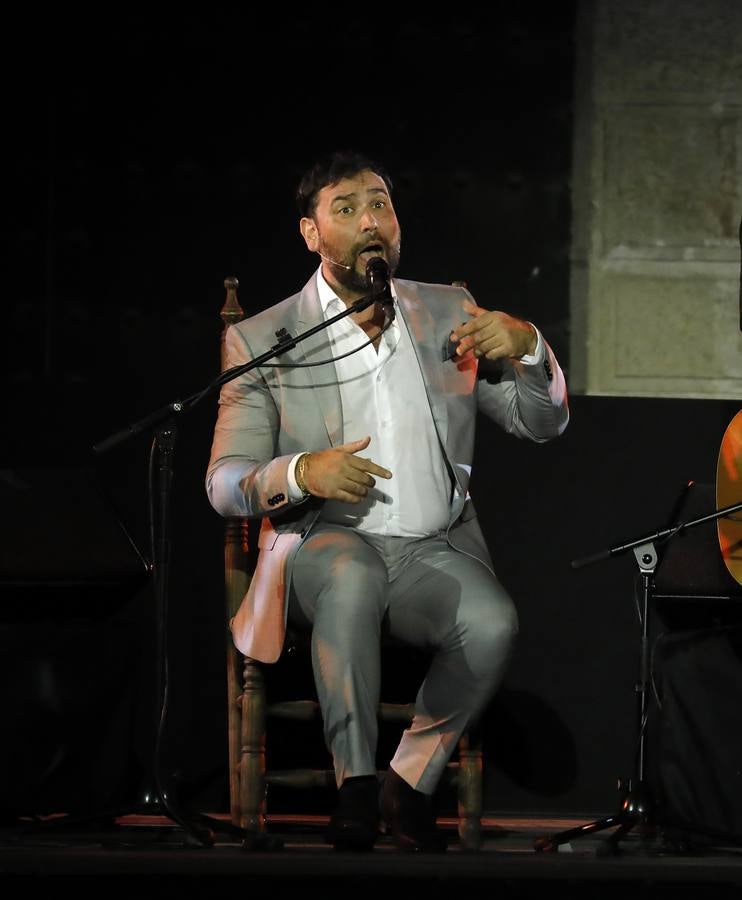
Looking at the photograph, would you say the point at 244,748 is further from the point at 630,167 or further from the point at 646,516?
the point at 630,167

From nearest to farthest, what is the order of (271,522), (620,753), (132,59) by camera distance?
(271,522) < (620,753) < (132,59)

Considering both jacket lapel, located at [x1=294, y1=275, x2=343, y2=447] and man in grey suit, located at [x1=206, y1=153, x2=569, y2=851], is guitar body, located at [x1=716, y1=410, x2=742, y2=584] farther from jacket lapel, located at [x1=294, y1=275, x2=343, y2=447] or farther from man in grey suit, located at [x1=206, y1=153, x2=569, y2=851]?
jacket lapel, located at [x1=294, y1=275, x2=343, y2=447]

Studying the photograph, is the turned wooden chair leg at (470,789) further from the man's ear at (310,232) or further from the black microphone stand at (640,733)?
the man's ear at (310,232)

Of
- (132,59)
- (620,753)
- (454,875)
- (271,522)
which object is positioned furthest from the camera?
(132,59)

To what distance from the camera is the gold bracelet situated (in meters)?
2.75

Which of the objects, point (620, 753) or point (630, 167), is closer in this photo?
point (620, 753)

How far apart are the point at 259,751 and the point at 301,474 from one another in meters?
0.64

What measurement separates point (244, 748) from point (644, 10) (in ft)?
6.79

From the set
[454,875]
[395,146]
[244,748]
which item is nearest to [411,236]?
[395,146]

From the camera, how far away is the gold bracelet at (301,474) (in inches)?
108

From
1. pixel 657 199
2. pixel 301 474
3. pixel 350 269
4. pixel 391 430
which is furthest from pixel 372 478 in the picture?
pixel 657 199

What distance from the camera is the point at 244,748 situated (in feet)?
9.84

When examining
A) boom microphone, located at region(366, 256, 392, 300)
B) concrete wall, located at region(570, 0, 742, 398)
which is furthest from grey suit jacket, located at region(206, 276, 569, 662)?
concrete wall, located at region(570, 0, 742, 398)

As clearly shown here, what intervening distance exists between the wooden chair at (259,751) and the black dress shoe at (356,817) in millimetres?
350
